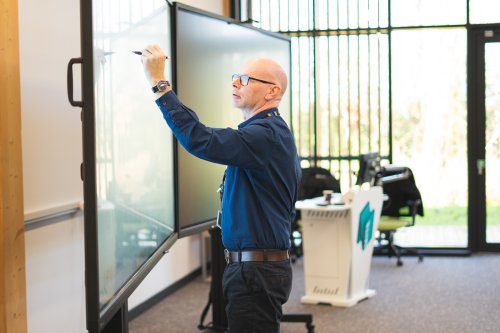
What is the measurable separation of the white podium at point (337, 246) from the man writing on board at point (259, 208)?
258 cm

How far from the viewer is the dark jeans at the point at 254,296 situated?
2.50 metres

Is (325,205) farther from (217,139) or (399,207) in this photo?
(217,139)

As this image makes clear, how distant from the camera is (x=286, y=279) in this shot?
2590mm

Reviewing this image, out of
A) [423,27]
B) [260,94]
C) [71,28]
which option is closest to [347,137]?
[423,27]

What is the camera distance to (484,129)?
722 cm

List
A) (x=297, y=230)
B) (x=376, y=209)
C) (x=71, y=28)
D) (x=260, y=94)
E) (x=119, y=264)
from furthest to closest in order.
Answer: (x=297, y=230) → (x=376, y=209) → (x=71, y=28) → (x=260, y=94) → (x=119, y=264)

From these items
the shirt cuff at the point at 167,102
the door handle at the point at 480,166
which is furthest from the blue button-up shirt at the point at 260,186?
the door handle at the point at 480,166

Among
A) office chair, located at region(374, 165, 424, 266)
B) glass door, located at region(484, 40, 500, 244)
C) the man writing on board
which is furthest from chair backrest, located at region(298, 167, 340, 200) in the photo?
the man writing on board

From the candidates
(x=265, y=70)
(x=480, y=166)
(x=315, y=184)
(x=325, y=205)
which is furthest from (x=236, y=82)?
(x=480, y=166)

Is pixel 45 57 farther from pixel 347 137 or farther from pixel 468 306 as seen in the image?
pixel 347 137

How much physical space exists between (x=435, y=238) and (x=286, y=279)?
203 inches

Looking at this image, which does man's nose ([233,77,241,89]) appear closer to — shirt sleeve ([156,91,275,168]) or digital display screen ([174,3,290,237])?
shirt sleeve ([156,91,275,168])

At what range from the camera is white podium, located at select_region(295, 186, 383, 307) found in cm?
519

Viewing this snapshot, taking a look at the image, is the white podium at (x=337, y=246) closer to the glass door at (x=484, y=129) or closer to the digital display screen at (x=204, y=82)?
the digital display screen at (x=204, y=82)
